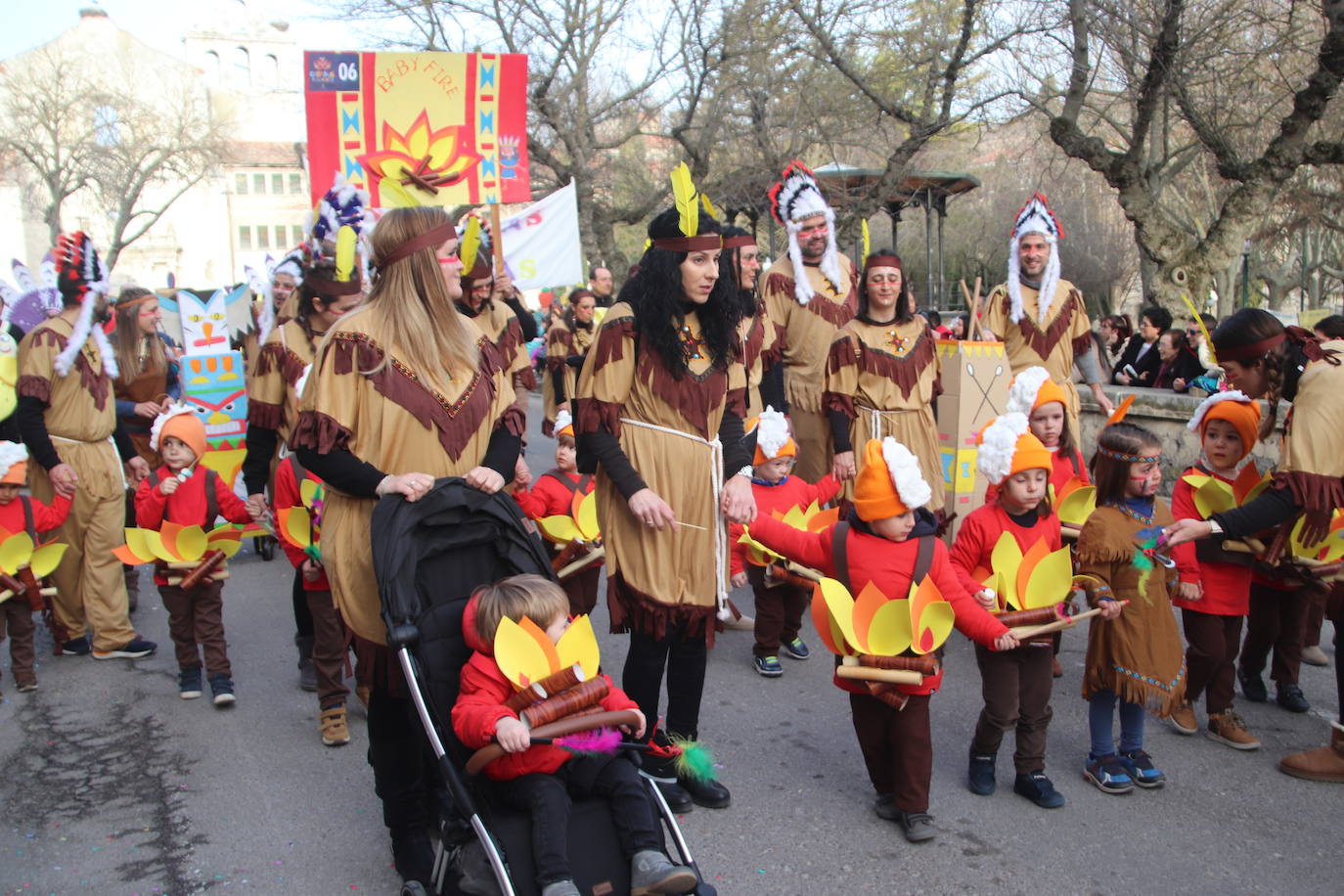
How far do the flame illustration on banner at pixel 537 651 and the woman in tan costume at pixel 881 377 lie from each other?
299cm

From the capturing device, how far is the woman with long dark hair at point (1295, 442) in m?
3.95

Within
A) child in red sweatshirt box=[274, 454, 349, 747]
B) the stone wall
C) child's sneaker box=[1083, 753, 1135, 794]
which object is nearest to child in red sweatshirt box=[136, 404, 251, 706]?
child in red sweatshirt box=[274, 454, 349, 747]

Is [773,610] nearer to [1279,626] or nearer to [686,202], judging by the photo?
[1279,626]

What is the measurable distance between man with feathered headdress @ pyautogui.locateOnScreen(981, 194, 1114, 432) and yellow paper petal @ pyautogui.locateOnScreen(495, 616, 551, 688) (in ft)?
14.6

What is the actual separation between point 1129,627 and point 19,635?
17.6 ft

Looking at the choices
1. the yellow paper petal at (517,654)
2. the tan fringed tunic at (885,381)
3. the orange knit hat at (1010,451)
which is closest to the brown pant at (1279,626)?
the orange knit hat at (1010,451)

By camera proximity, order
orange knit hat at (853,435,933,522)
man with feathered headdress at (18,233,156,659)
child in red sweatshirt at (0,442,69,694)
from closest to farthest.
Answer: orange knit hat at (853,435,933,522) → child in red sweatshirt at (0,442,69,694) → man with feathered headdress at (18,233,156,659)

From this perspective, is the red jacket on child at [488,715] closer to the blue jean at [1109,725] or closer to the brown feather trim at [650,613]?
the brown feather trim at [650,613]

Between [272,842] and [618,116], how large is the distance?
73.1ft

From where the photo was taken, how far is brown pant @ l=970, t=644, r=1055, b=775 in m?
4.05

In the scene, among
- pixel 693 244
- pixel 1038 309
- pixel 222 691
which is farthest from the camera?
pixel 1038 309

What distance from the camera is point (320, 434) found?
3.22m

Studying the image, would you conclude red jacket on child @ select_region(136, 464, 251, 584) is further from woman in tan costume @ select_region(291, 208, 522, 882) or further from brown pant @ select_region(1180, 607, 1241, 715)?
brown pant @ select_region(1180, 607, 1241, 715)

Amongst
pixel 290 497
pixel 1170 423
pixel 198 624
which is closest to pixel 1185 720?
pixel 290 497
